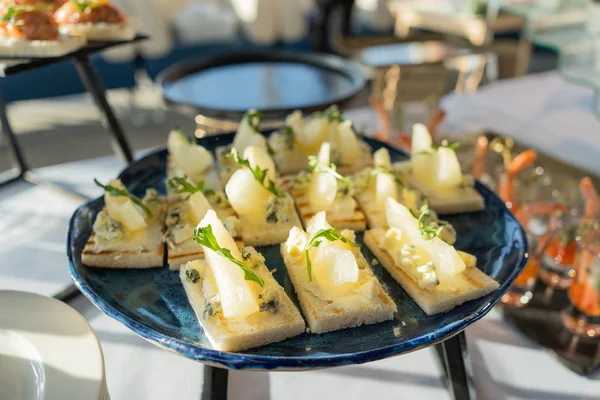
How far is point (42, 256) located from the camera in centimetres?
146

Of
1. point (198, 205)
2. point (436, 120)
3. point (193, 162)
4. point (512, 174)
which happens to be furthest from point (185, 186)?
point (436, 120)

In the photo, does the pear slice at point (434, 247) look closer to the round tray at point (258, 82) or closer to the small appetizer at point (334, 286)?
the small appetizer at point (334, 286)

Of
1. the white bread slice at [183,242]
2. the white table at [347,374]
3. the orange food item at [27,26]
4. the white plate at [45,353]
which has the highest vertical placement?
the orange food item at [27,26]

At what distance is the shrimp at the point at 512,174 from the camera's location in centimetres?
147

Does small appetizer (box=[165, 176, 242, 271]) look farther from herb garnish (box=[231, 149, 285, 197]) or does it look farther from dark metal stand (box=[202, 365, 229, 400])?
dark metal stand (box=[202, 365, 229, 400])

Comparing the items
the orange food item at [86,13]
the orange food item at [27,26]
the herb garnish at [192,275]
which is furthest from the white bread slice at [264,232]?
the orange food item at [86,13]

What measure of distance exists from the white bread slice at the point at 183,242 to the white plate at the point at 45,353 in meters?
0.26

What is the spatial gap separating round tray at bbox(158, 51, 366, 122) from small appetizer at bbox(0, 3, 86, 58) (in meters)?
0.54

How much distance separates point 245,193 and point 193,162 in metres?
0.27

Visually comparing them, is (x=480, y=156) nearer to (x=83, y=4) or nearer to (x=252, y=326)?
Result: (x=252, y=326)

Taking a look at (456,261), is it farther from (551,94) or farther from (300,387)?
(551,94)

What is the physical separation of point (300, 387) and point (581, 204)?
1.09 m

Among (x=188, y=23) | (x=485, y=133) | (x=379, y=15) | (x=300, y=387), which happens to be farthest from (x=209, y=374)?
(x=379, y=15)

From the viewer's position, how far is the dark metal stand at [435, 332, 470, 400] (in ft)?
3.42
